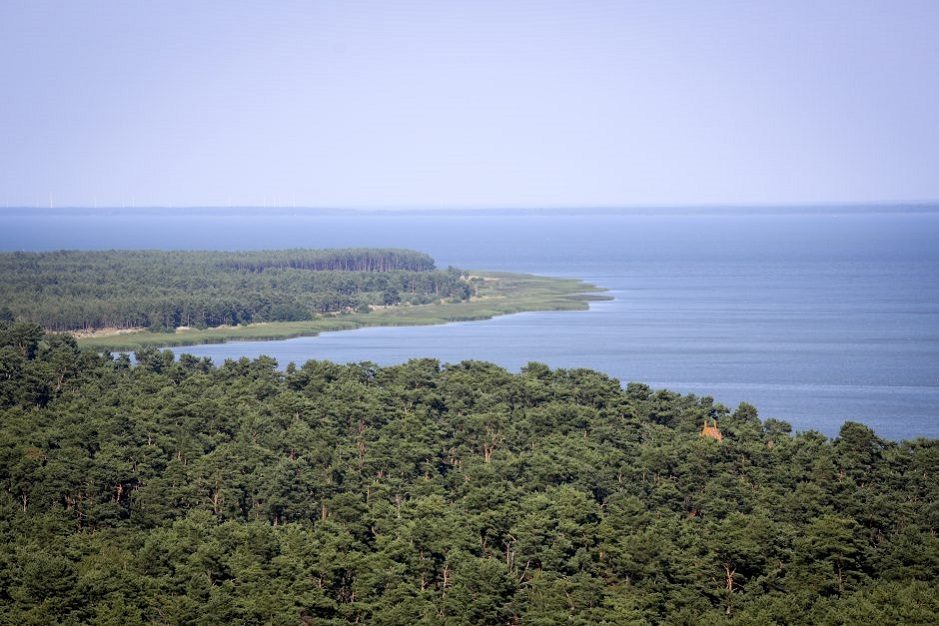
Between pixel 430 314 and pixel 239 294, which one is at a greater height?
pixel 239 294

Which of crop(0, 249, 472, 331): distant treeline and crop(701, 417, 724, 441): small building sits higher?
crop(701, 417, 724, 441): small building

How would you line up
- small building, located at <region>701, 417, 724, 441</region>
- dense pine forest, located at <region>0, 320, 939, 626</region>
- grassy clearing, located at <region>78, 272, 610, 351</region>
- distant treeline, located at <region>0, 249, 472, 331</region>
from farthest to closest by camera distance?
distant treeline, located at <region>0, 249, 472, 331</region>, grassy clearing, located at <region>78, 272, 610, 351</region>, small building, located at <region>701, 417, 724, 441</region>, dense pine forest, located at <region>0, 320, 939, 626</region>

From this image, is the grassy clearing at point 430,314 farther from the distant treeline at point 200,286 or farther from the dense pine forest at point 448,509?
the dense pine forest at point 448,509

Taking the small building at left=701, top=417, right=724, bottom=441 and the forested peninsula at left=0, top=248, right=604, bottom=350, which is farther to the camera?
the forested peninsula at left=0, top=248, right=604, bottom=350

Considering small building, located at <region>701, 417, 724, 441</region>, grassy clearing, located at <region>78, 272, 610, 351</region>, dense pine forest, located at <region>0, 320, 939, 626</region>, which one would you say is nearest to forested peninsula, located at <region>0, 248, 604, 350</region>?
grassy clearing, located at <region>78, 272, 610, 351</region>

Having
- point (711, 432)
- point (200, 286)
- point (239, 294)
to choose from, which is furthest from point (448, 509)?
point (200, 286)

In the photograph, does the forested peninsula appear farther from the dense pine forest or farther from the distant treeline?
the dense pine forest

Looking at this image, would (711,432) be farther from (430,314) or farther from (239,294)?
(239,294)
